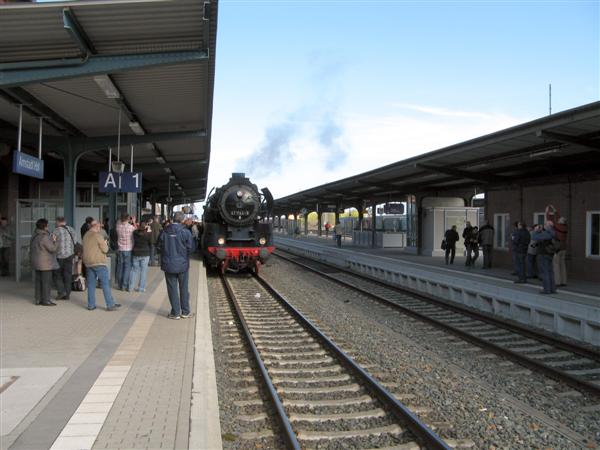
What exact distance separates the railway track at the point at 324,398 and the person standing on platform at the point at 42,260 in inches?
139

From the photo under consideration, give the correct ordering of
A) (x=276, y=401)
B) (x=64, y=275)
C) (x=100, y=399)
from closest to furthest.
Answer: (x=100, y=399) → (x=276, y=401) → (x=64, y=275)

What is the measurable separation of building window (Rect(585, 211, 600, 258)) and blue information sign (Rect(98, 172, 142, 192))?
1133 cm

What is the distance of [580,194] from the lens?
1382cm

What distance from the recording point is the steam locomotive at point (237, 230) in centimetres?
1644

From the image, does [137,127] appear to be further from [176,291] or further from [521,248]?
[521,248]

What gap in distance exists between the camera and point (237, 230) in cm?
1675

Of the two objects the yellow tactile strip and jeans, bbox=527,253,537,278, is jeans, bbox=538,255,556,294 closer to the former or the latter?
jeans, bbox=527,253,537,278

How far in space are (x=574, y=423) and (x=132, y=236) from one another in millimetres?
9105

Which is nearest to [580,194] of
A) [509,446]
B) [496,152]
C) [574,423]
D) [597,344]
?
[496,152]

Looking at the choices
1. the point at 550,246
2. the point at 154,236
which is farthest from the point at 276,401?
the point at 154,236

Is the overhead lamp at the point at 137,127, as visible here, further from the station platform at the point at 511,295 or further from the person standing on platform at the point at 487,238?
the person standing on platform at the point at 487,238

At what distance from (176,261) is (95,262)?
160 cm

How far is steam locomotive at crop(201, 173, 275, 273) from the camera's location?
16.4 meters

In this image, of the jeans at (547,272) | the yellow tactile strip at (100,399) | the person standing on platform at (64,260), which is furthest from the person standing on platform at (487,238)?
the yellow tactile strip at (100,399)
